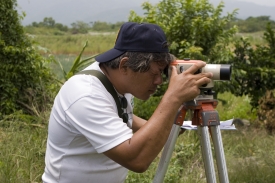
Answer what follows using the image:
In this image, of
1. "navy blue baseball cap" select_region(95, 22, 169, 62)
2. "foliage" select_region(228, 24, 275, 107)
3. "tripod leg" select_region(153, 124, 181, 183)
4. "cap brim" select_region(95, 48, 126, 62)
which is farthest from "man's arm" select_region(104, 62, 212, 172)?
"foliage" select_region(228, 24, 275, 107)

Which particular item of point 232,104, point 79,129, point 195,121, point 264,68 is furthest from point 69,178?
point 232,104

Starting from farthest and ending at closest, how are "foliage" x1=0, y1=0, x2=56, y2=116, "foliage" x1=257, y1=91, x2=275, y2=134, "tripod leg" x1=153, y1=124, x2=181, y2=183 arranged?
"foliage" x1=257, y1=91, x2=275, y2=134, "foliage" x1=0, y1=0, x2=56, y2=116, "tripod leg" x1=153, y1=124, x2=181, y2=183

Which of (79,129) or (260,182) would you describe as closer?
(79,129)

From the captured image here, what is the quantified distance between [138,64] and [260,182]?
2.26 m

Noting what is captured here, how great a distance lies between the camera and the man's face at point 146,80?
2092 mm

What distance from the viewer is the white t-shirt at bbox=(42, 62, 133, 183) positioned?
1.95m

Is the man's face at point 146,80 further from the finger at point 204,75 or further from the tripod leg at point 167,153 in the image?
the tripod leg at point 167,153

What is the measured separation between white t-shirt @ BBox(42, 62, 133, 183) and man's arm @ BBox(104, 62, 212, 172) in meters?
0.05

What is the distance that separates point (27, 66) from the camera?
5.80 m

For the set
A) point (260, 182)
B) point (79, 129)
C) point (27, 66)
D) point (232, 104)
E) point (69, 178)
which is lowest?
point (232, 104)

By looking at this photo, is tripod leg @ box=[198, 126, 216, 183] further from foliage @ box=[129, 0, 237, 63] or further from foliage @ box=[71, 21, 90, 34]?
foliage @ box=[71, 21, 90, 34]

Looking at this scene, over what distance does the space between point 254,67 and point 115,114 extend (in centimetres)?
470

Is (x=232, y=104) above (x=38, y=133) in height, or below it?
below

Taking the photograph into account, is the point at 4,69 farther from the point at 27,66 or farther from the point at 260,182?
the point at 260,182
